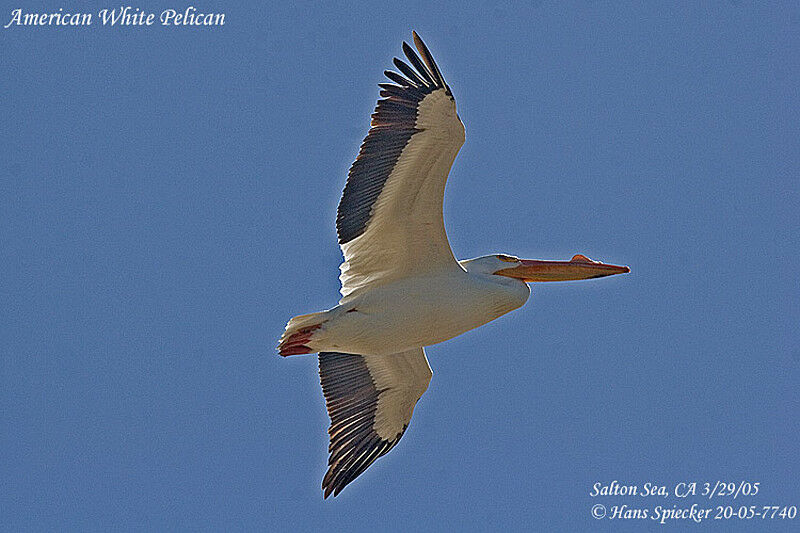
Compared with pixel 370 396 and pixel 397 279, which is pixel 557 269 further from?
pixel 370 396

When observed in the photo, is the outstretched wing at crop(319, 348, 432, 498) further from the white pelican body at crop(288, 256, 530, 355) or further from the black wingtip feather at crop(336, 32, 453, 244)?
the black wingtip feather at crop(336, 32, 453, 244)

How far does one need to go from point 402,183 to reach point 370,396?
2192mm

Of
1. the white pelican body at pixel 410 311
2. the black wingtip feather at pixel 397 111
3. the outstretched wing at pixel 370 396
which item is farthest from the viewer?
the outstretched wing at pixel 370 396

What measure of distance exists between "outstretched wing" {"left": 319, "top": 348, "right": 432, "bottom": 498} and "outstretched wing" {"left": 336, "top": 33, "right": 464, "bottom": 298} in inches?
40.2

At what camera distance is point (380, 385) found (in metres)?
11.5

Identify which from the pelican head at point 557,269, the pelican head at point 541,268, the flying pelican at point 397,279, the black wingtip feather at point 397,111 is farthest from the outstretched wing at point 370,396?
the black wingtip feather at point 397,111

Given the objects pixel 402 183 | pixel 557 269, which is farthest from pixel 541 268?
pixel 402 183

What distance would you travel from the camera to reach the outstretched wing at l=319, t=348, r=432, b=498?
37.4 feet

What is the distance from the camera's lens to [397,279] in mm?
10688

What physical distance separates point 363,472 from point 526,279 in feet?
6.88

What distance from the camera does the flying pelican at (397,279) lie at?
997cm

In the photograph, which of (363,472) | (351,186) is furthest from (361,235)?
(363,472)

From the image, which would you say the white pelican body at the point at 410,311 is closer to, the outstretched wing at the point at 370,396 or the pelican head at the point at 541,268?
the pelican head at the point at 541,268

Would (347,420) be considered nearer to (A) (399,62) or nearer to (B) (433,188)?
(B) (433,188)
